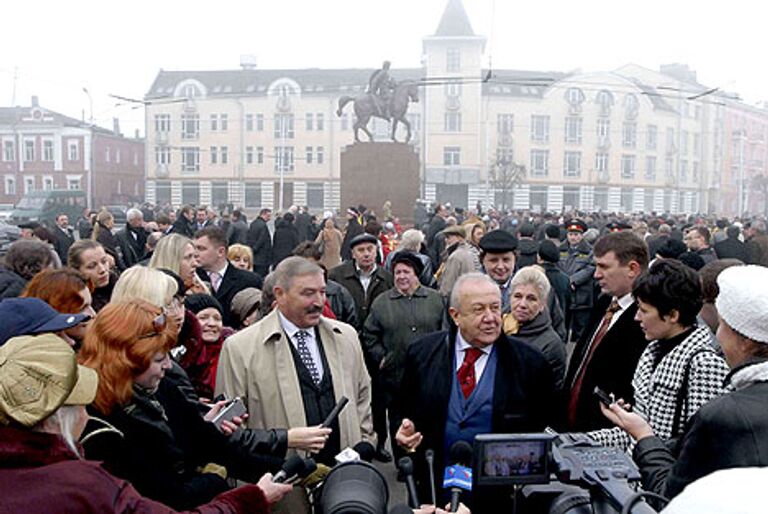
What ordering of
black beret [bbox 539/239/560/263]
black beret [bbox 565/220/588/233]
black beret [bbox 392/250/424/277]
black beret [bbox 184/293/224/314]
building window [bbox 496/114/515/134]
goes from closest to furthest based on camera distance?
black beret [bbox 184/293/224/314] < black beret [bbox 392/250/424/277] < black beret [bbox 539/239/560/263] < black beret [bbox 565/220/588/233] < building window [bbox 496/114/515/134]

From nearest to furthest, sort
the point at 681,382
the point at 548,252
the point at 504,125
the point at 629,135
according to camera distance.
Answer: the point at 681,382 < the point at 548,252 < the point at 504,125 < the point at 629,135

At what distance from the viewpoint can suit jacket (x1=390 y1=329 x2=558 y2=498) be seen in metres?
3.53

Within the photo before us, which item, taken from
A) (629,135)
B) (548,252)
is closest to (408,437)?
(548,252)

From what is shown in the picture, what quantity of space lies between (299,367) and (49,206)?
3941 cm

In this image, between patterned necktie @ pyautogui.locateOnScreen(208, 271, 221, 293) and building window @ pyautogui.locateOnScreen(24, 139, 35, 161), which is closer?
patterned necktie @ pyautogui.locateOnScreen(208, 271, 221, 293)

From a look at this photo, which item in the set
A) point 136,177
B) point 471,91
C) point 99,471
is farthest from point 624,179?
point 99,471

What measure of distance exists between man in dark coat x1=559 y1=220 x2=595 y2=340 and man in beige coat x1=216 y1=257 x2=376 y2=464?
17.6 ft

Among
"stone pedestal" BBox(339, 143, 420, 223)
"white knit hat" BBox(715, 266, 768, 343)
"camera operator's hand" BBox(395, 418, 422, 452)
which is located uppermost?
"stone pedestal" BBox(339, 143, 420, 223)

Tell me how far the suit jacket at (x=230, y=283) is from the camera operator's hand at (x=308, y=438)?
3.06 meters

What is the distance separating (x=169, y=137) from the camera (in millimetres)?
65500

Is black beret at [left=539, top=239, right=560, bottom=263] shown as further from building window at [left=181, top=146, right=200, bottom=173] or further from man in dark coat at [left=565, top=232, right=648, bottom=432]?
building window at [left=181, top=146, right=200, bottom=173]

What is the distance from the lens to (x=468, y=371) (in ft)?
11.9

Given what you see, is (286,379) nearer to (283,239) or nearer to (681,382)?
(681,382)

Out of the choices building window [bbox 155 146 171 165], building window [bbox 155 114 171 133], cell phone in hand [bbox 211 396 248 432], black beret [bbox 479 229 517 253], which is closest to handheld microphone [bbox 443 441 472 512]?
cell phone in hand [bbox 211 396 248 432]
